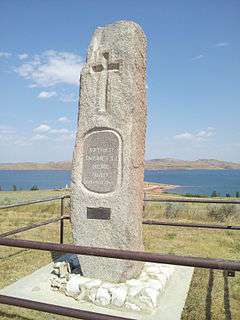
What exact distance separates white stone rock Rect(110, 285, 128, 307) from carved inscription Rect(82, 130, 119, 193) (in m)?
1.43

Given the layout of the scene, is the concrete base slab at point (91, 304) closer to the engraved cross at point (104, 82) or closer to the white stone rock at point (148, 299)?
the white stone rock at point (148, 299)

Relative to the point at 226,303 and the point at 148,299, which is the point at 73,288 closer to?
the point at 148,299

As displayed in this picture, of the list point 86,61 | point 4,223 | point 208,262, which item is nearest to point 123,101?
point 86,61

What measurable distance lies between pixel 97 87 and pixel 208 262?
434 centimetres

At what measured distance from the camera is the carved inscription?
585 cm

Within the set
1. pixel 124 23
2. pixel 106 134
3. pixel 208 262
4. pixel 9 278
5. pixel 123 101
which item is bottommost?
pixel 9 278

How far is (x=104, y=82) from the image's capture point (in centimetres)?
604

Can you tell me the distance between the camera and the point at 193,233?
10.9 meters

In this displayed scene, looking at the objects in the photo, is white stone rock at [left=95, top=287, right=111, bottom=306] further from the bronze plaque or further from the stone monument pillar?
the bronze plaque

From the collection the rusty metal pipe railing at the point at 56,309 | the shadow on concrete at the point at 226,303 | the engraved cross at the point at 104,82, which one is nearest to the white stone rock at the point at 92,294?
the shadow on concrete at the point at 226,303

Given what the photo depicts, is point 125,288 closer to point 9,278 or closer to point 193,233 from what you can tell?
point 9,278

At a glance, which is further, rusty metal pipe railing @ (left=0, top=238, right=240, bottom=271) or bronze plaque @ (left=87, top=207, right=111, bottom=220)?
bronze plaque @ (left=87, top=207, right=111, bottom=220)

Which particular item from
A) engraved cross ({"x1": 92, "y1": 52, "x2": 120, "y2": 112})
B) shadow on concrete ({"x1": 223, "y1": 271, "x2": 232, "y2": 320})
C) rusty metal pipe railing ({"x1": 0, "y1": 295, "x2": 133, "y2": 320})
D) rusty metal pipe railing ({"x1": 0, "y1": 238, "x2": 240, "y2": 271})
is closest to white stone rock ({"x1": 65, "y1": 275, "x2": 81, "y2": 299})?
shadow on concrete ({"x1": 223, "y1": 271, "x2": 232, "y2": 320})

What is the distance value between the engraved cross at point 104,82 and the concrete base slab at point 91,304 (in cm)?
286
